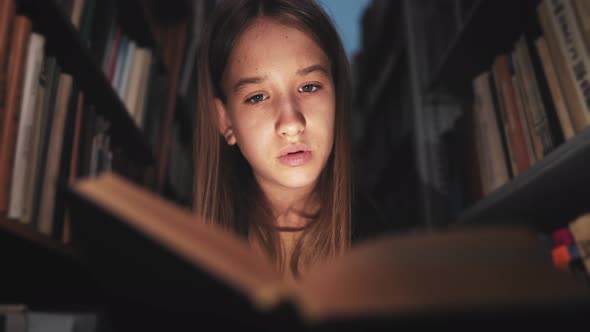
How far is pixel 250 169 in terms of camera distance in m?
1.30

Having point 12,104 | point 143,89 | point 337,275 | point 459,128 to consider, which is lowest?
point 337,275

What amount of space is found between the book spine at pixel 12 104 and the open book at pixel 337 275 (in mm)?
464

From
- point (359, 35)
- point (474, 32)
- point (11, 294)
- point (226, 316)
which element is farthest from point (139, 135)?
point (359, 35)

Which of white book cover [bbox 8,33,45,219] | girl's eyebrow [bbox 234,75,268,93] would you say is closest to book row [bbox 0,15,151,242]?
white book cover [bbox 8,33,45,219]

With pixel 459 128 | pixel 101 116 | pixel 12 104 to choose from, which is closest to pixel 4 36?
pixel 12 104

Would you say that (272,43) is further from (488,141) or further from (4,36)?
(488,141)

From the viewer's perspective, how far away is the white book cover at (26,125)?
2.58 feet

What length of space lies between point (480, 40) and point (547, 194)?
0.57 metres

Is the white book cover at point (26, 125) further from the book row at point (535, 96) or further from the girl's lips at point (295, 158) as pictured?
the book row at point (535, 96)

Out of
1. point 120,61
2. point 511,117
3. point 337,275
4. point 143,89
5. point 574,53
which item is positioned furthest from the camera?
point 143,89

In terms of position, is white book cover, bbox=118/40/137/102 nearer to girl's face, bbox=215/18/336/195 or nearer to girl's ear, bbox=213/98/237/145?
girl's ear, bbox=213/98/237/145

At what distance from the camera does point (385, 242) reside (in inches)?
13.5

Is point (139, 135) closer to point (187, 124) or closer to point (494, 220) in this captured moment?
point (187, 124)

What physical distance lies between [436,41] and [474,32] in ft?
1.66
